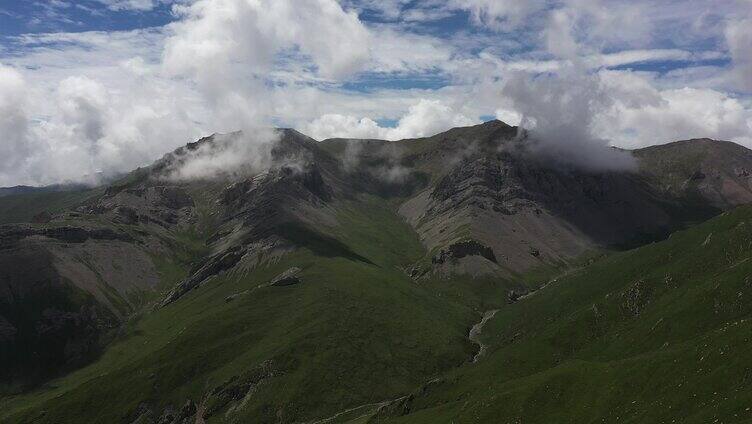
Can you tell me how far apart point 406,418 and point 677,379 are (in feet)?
328

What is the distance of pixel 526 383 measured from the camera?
15688 centimetres

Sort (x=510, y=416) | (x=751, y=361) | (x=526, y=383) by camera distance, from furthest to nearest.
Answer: (x=526, y=383) < (x=510, y=416) < (x=751, y=361)

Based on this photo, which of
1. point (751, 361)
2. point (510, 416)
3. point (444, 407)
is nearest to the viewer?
point (751, 361)

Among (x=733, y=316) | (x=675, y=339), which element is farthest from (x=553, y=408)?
(x=733, y=316)

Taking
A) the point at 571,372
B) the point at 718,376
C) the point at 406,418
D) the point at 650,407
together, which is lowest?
the point at 406,418

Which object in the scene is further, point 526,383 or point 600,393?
point 526,383

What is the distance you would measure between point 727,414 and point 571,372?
56.2 metres

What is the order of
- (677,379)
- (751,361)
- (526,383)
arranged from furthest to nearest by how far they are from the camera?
(526,383) → (677,379) → (751,361)

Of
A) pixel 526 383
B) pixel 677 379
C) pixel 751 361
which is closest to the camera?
pixel 751 361

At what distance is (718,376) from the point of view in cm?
11025

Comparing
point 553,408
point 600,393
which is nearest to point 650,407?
point 600,393

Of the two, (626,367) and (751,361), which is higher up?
(751,361)

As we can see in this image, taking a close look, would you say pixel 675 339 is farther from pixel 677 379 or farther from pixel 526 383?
pixel 677 379

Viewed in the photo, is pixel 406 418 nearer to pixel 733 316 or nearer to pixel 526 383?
pixel 526 383
